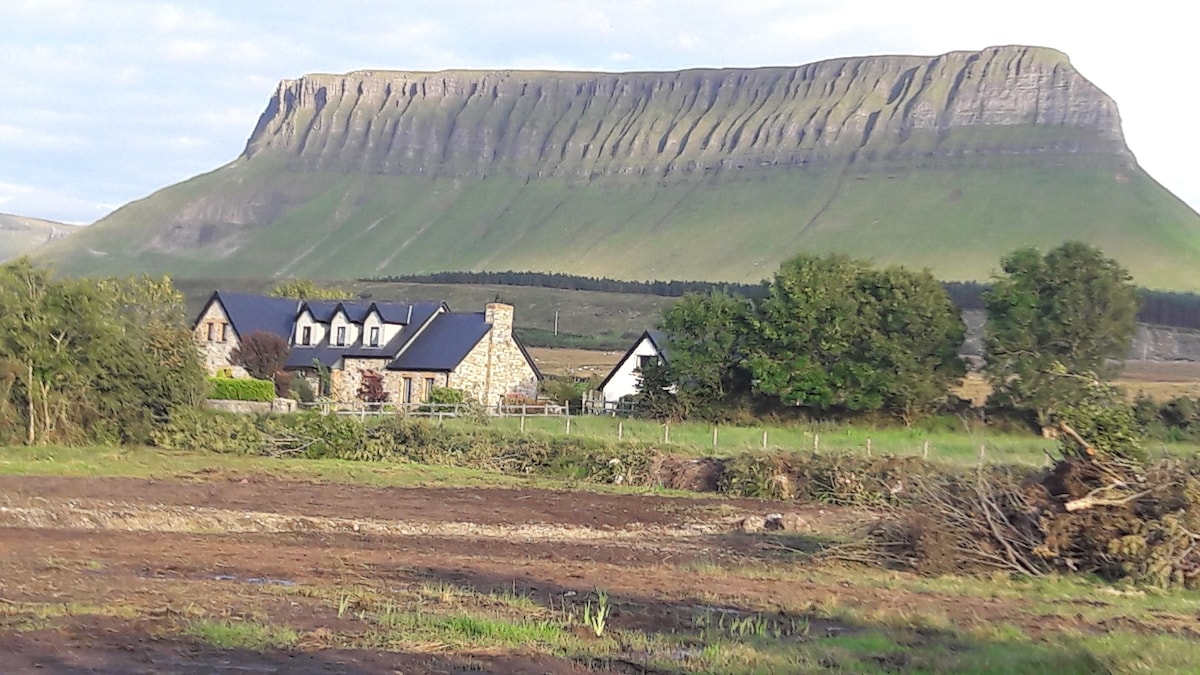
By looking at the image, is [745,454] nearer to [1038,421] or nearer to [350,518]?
[350,518]

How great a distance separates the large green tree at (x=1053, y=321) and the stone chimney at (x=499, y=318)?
74.4ft

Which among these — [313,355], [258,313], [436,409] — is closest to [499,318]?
[436,409]

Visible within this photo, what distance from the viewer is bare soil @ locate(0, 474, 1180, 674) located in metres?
12.5

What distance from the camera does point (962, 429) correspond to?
54.8m

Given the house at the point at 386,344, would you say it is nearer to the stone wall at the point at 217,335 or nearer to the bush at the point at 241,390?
the stone wall at the point at 217,335

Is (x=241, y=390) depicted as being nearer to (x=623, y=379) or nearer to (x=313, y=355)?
(x=313, y=355)

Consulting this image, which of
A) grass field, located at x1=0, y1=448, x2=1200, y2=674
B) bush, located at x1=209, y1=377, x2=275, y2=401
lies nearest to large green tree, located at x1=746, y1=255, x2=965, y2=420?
bush, located at x1=209, y1=377, x2=275, y2=401

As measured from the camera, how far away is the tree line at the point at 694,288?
147 meters

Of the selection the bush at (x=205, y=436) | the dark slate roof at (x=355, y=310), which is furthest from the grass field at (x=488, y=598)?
the dark slate roof at (x=355, y=310)

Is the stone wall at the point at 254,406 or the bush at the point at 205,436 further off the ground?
the stone wall at the point at 254,406

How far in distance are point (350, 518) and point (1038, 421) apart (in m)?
36.6

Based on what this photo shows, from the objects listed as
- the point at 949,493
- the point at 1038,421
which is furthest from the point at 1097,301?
the point at 949,493

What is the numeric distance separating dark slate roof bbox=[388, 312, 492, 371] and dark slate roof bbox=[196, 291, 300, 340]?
8.24 m

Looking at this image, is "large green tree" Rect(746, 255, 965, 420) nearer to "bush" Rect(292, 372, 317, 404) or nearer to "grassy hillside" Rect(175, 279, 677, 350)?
"bush" Rect(292, 372, 317, 404)
